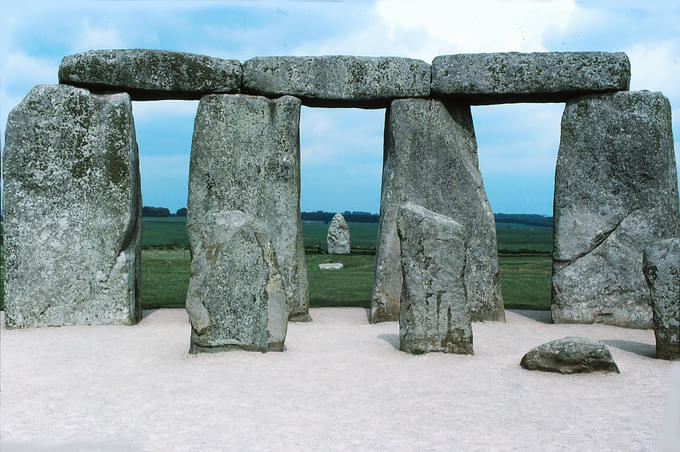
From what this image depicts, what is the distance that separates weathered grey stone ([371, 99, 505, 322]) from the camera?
33.1 feet

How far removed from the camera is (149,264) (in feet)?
60.3

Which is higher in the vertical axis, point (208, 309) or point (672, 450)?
point (208, 309)

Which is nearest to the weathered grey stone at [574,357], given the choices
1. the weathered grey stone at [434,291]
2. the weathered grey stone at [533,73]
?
the weathered grey stone at [434,291]

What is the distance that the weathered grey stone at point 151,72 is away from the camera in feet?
31.5

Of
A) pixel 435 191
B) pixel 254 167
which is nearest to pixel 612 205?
pixel 435 191

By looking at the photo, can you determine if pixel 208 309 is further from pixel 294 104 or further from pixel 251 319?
pixel 294 104

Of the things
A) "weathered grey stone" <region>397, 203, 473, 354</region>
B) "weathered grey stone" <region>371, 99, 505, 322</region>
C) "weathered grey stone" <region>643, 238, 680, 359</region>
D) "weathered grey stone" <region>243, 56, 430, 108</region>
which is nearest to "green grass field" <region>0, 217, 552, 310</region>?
"weathered grey stone" <region>371, 99, 505, 322</region>

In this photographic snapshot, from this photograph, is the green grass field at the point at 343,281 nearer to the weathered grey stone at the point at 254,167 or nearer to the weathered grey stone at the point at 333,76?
the weathered grey stone at the point at 254,167

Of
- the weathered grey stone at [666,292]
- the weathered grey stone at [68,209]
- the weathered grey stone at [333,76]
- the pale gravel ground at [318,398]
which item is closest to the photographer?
the pale gravel ground at [318,398]

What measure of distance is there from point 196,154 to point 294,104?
1517mm

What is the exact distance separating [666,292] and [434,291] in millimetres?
2262

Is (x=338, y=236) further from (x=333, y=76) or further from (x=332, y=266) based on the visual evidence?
(x=333, y=76)

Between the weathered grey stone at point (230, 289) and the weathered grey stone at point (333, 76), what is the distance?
327 centimetres

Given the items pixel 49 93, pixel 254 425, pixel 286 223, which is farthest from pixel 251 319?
pixel 49 93
